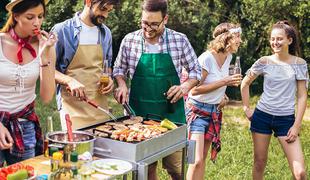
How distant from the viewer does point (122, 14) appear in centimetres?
1038

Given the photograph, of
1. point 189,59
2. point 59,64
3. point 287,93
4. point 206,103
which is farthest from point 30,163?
point 287,93

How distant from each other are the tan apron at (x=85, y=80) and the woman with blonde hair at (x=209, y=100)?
3.22 feet

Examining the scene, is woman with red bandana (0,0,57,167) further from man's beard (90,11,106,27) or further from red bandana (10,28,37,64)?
man's beard (90,11,106,27)

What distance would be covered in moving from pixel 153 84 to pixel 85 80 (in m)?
0.54

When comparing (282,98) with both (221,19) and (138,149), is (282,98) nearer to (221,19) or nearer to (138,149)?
(138,149)

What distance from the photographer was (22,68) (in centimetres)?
291

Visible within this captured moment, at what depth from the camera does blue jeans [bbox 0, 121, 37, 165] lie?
300 centimetres

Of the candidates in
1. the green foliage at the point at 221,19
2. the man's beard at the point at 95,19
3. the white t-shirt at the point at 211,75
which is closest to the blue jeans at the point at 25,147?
the man's beard at the point at 95,19

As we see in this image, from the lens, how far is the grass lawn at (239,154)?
539cm

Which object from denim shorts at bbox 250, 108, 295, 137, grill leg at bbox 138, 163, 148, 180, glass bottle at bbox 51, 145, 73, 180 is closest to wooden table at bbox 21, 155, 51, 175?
glass bottle at bbox 51, 145, 73, 180

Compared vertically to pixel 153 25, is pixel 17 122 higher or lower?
lower

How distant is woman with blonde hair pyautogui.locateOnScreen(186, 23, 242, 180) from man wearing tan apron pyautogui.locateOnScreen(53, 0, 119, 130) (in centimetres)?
95

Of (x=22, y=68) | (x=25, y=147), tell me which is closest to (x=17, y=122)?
(x=25, y=147)

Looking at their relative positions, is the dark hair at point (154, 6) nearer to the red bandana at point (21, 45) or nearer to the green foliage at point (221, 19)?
the red bandana at point (21, 45)
